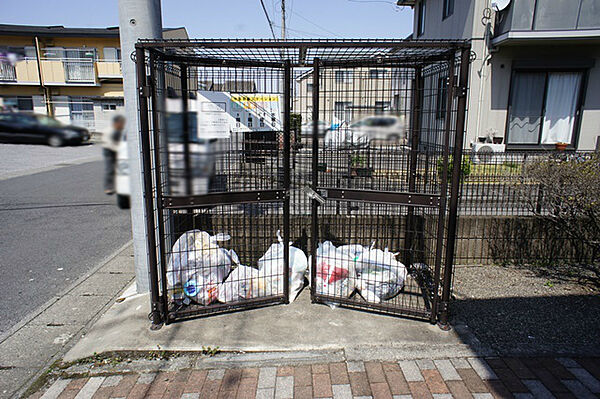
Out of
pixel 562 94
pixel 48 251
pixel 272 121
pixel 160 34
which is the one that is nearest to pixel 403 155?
pixel 272 121

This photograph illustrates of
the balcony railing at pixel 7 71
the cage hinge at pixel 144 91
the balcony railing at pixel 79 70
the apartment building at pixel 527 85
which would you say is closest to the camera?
the balcony railing at pixel 7 71

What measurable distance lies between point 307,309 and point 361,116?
1888mm

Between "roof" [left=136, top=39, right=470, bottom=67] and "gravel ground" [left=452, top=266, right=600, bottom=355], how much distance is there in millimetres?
2335

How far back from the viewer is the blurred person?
55 centimetres

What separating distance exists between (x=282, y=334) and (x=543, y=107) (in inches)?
371

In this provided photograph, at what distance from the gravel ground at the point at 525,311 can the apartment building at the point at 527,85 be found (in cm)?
615

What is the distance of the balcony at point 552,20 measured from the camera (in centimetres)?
818

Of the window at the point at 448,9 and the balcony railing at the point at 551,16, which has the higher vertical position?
the window at the point at 448,9

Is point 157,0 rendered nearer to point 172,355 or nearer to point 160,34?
point 160,34

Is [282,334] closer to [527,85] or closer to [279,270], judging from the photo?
[279,270]

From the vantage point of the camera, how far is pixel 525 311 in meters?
3.51

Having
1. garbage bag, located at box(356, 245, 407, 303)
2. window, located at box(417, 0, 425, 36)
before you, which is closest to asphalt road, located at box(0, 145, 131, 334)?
garbage bag, located at box(356, 245, 407, 303)

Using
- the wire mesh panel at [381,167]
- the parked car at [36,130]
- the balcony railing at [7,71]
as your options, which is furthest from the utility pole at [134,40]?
the parked car at [36,130]

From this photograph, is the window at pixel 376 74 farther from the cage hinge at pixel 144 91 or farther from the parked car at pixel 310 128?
the cage hinge at pixel 144 91
